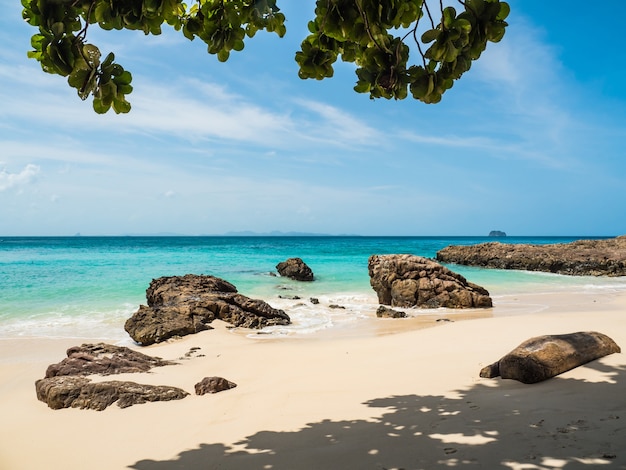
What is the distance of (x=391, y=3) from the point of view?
2.22m

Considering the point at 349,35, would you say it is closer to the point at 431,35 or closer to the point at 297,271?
the point at 431,35

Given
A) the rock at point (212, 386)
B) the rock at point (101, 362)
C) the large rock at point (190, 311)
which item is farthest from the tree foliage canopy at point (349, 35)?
the large rock at point (190, 311)

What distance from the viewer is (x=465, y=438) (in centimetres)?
313

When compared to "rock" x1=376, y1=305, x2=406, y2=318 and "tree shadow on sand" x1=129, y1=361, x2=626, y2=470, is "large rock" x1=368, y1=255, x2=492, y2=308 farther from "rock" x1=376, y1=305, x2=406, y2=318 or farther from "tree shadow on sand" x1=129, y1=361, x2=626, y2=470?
"tree shadow on sand" x1=129, y1=361, x2=626, y2=470

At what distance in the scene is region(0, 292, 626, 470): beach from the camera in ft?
9.77

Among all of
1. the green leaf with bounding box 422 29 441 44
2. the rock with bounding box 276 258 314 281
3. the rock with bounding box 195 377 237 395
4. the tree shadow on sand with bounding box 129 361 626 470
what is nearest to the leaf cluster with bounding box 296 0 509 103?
the green leaf with bounding box 422 29 441 44

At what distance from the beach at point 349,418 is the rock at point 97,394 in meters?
0.13

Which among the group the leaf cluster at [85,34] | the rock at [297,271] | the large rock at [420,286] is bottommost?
the rock at [297,271]

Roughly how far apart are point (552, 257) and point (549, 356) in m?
30.5

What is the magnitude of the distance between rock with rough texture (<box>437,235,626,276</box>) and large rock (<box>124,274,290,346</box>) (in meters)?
25.7

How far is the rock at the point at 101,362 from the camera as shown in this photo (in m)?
5.96

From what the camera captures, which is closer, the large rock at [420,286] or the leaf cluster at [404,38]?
the leaf cluster at [404,38]

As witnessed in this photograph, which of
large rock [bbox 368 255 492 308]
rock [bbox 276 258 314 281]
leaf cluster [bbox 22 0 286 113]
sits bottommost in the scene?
rock [bbox 276 258 314 281]

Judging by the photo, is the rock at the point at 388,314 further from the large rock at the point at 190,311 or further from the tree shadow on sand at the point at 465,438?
the tree shadow on sand at the point at 465,438
